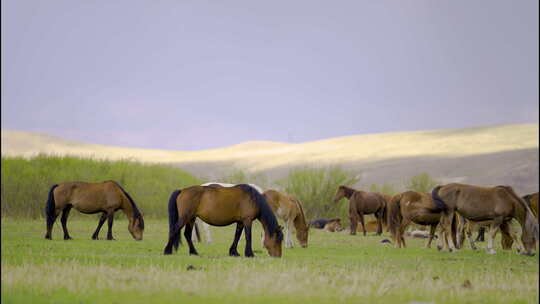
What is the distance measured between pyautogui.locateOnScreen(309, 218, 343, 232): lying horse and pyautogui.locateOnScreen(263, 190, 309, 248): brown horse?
964cm

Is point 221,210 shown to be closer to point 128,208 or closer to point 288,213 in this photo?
point 288,213

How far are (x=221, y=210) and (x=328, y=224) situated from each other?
15040 millimetres

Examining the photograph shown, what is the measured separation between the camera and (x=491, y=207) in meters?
15.7

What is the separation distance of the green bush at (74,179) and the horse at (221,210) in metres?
14.3

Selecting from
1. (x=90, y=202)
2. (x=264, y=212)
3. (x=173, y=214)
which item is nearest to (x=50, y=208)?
(x=90, y=202)

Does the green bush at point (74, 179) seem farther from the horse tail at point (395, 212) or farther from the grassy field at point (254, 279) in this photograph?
the horse tail at point (395, 212)

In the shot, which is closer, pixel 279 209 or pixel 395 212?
pixel 279 209

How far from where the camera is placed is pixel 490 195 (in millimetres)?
15789

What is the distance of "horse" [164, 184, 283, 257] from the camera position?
41.4ft

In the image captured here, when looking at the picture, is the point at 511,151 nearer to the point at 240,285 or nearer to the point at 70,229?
the point at 70,229

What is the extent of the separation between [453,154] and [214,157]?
38.5 m

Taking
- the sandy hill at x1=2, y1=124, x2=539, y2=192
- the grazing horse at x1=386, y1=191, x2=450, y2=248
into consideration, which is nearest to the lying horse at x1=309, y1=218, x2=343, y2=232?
the grazing horse at x1=386, y1=191, x2=450, y2=248

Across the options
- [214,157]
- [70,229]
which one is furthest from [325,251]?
[214,157]

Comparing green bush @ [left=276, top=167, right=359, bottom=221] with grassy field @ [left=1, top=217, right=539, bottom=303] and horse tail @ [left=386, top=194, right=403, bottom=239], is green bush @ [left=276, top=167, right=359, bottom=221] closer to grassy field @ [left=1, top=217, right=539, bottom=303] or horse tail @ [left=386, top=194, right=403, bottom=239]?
horse tail @ [left=386, top=194, right=403, bottom=239]
